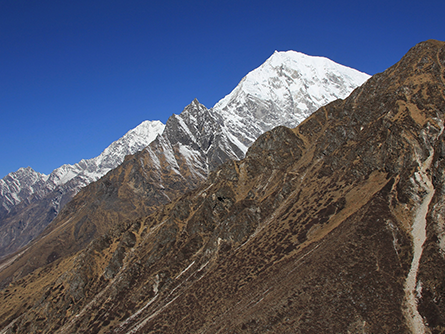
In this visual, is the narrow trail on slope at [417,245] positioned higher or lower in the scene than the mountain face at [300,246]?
lower

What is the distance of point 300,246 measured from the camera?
99.9 metres

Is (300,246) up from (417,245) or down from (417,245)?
up

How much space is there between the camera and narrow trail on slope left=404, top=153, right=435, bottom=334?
181 ft

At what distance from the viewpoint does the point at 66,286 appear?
149125 millimetres

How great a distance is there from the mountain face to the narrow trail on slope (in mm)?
243

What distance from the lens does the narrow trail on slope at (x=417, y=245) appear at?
55.2 metres

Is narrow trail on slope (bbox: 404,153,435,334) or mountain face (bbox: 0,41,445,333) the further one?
mountain face (bbox: 0,41,445,333)

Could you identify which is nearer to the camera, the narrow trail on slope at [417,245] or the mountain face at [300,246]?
the narrow trail on slope at [417,245]

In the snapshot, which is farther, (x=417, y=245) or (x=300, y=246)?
(x=300, y=246)

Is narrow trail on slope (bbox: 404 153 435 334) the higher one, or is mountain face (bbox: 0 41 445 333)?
mountain face (bbox: 0 41 445 333)

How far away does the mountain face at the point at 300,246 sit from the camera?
215 feet

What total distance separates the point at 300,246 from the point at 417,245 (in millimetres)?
36347

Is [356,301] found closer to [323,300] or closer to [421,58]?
[323,300]

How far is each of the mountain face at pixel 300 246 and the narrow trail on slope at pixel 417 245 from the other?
0.24m
